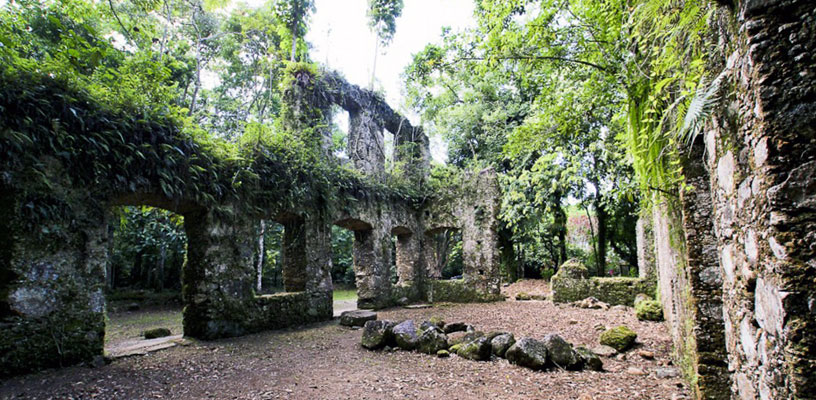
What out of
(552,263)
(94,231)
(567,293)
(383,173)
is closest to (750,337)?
(94,231)

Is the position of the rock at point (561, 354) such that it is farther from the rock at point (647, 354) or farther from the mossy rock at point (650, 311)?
the mossy rock at point (650, 311)

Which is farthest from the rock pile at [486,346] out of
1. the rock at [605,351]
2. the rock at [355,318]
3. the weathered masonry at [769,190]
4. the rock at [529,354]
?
the weathered masonry at [769,190]

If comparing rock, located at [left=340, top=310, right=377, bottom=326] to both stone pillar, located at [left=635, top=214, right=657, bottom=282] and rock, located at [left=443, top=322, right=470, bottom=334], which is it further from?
stone pillar, located at [left=635, top=214, right=657, bottom=282]

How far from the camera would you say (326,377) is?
14.4 feet

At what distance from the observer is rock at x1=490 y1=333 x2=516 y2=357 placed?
16.3ft

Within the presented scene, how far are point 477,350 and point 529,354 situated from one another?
2.32 ft

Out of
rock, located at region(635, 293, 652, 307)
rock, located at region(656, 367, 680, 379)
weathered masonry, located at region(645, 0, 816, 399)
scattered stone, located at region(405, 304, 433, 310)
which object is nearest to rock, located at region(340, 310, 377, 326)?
Answer: scattered stone, located at region(405, 304, 433, 310)

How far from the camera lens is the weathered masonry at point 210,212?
4.34m

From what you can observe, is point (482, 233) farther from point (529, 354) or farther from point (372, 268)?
point (529, 354)

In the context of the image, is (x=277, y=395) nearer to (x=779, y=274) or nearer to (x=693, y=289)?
(x=693, y=289)

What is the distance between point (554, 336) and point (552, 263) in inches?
485

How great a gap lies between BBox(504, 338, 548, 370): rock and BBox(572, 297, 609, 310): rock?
536 cm

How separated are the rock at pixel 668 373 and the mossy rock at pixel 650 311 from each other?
335 cm

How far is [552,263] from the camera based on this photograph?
637 inches
